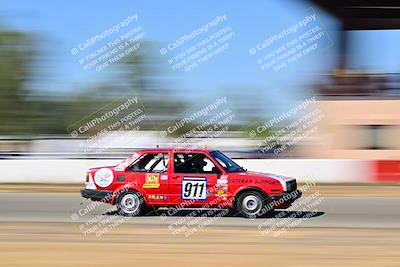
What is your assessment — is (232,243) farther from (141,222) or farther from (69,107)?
(69,107)

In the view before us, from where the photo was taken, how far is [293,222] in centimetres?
1256

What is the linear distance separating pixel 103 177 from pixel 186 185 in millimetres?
1488

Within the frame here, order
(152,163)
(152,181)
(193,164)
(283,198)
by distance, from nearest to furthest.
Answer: (283,198) → (152,181) → (193,164) → (152,163)

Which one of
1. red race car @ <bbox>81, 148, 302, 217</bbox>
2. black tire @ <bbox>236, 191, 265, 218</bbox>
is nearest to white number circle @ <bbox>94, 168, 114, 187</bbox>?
red race car @ <bbox>81, 148, 302, 217</bbox>

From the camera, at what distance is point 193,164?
13234 mm

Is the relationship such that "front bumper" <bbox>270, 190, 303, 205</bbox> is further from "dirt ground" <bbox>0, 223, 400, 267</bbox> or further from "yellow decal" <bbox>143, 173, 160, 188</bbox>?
"yellow decal" <bbox>143, 173, 160, 188</bbox>

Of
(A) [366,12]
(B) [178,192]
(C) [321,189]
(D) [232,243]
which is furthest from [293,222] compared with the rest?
(A) [366,12]

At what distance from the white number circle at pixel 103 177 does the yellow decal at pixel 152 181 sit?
622 millimetres

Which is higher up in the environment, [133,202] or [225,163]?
[225,163]

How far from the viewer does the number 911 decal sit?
1291cm

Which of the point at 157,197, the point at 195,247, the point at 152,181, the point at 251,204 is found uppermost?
the point at 152,181

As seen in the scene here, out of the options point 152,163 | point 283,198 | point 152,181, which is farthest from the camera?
point 152,163

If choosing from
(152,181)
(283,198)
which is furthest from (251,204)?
(152,181)

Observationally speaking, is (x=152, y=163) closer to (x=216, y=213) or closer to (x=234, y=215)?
(x=216, y=213)
